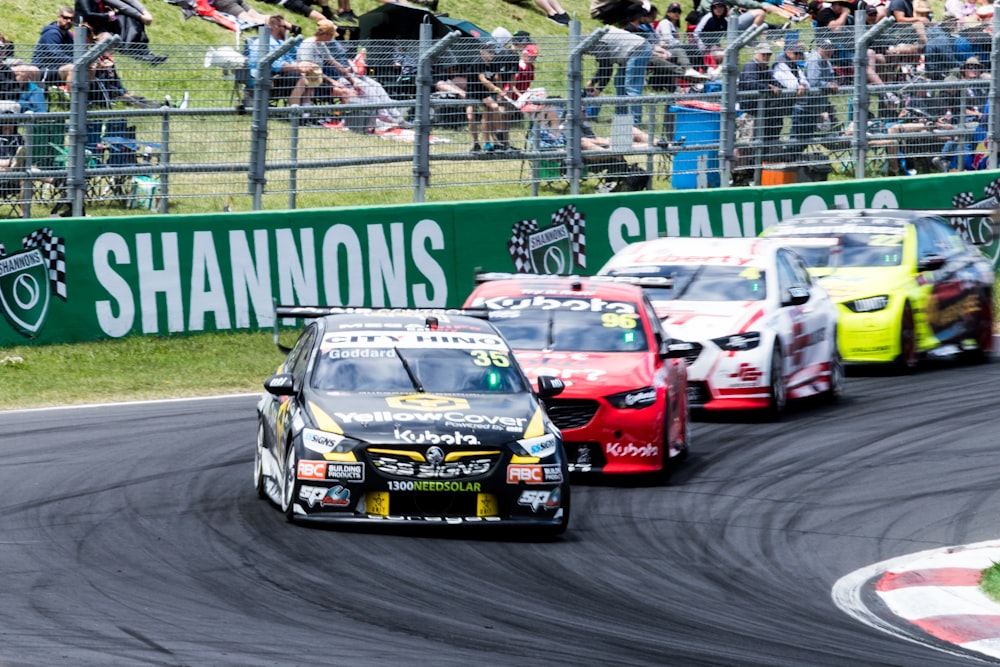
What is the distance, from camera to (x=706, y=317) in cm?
1493

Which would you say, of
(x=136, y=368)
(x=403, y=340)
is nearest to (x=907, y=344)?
(x=136, y=368)

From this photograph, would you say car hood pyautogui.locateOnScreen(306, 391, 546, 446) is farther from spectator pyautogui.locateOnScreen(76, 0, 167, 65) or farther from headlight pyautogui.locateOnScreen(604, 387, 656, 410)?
spectator pyautogui.locateOnScreen(76, 0, 167, 65)

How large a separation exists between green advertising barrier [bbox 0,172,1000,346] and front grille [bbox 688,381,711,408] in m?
4.65

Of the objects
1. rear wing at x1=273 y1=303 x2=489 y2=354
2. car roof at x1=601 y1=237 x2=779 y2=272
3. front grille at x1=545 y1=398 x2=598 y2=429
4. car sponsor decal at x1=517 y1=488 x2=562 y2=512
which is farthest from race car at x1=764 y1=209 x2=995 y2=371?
car sponsor decal at x1=517 y1=488 x2=562 y2=512

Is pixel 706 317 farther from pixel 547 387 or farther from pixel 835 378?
pixel 547 387

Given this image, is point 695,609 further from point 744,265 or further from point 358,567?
point 744,265

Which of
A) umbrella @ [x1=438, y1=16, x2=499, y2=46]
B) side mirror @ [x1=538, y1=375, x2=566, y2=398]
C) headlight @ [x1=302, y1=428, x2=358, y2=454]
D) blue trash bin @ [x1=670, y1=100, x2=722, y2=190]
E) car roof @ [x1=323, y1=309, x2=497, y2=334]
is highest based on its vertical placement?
umbrella @ [x1=438, y1=16, x2=499, y2=46]

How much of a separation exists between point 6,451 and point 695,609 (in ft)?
19.7

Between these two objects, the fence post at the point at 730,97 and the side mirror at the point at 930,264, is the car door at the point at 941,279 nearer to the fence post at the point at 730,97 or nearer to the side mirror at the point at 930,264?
the side mirror at the point at 930,264

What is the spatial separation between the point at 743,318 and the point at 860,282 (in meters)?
3.21

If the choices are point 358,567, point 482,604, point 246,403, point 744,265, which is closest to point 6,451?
point 246,403

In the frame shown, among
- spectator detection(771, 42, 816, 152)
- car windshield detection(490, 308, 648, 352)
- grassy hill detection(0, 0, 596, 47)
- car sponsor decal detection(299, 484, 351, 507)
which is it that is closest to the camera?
car sponsor decal detection(299, 484, 351, 507)

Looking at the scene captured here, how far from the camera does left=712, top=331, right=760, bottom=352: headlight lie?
47.8 feet

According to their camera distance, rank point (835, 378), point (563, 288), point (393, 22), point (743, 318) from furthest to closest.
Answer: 1. point (393, 22)
2. point (835, 378)
3. point (743, 318)
4. point (563, 288)
